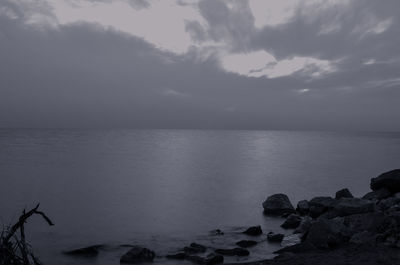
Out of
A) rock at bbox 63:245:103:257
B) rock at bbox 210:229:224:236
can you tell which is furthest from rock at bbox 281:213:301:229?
rock at bbox 63:245:103:257

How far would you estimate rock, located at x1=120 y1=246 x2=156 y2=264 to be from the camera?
59.8 feet

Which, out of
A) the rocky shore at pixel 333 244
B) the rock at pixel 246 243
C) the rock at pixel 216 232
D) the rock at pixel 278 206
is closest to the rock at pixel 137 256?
the rocky shore at pixel 333 244

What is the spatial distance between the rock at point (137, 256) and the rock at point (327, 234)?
24.6 feet

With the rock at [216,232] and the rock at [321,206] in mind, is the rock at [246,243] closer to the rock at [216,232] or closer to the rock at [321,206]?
the rock at [216,232]

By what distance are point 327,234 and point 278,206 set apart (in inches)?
519

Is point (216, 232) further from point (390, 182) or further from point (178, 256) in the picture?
point (390, 182)

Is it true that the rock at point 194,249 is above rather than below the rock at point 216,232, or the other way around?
above

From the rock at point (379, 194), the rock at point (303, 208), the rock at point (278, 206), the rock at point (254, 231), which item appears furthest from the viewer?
the rock at point (278, 206)

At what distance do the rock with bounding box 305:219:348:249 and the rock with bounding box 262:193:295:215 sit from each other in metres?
11.8

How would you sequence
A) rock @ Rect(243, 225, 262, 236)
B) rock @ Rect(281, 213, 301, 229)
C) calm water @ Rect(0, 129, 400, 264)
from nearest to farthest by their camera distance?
calm water @ Rect(0, 129, 400, 264)
rock @ Rect(243, 225, 262, 236)
rock @ Rect(281, 213, 301, 229)

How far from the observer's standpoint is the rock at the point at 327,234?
1728cm

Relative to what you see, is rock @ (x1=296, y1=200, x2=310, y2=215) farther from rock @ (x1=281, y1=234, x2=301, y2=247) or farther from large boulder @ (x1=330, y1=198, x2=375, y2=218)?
rock @ (x1=281, y1=234, x2=301, y2=247)

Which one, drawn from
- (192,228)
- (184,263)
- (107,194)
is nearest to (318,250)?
(184,263)

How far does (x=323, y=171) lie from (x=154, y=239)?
54218mm
